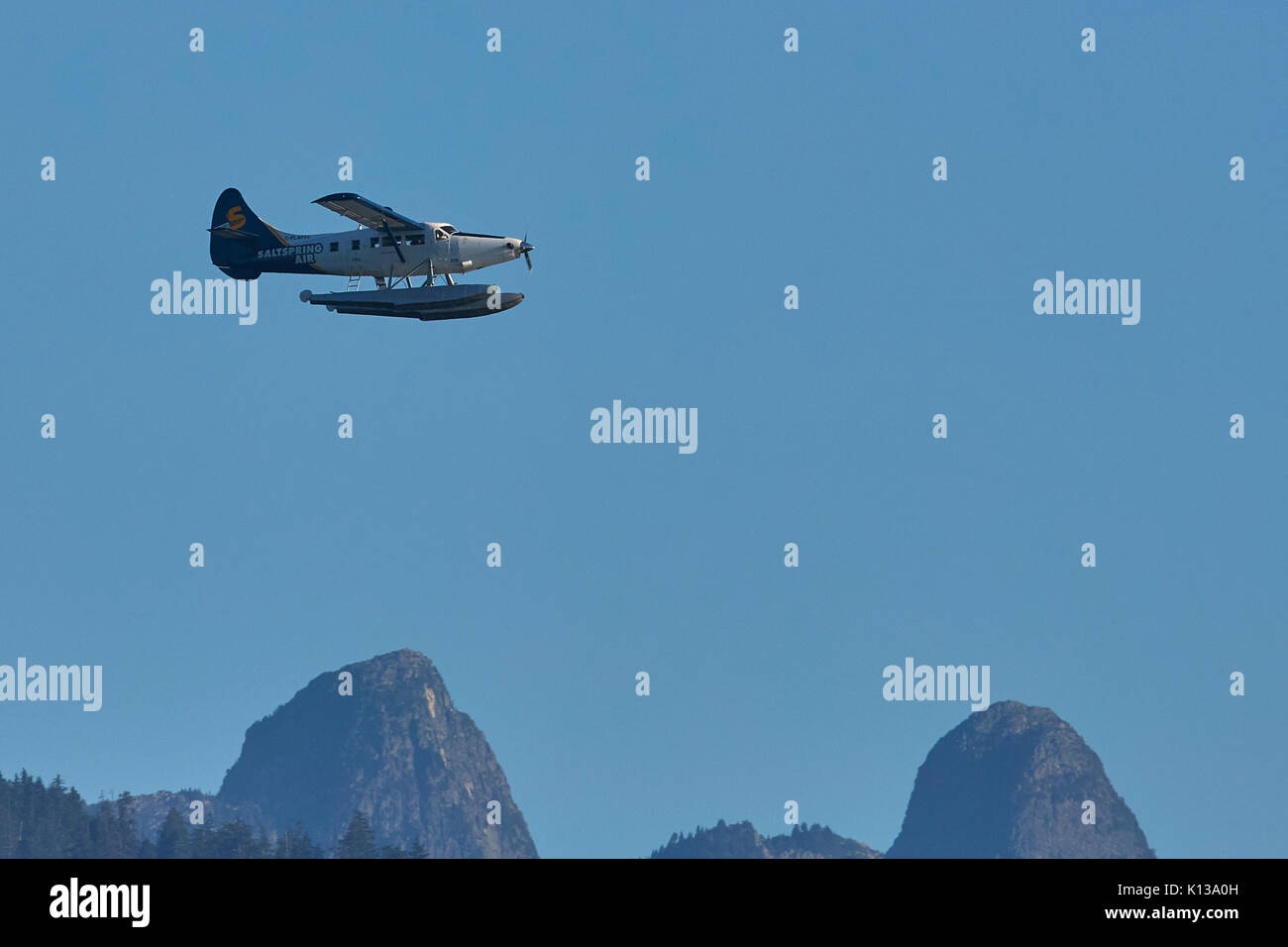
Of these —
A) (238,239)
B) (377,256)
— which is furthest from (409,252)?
(238,239)

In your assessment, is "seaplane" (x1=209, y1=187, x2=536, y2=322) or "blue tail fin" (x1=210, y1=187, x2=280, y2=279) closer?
"seaplane" (x1=209, y1=187, x2=536, y2=322)

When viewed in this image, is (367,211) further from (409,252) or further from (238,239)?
(238,239)

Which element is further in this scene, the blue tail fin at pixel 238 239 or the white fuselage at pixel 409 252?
the blue tail fin at pixel 238 239

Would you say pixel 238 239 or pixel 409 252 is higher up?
pixel 238 239

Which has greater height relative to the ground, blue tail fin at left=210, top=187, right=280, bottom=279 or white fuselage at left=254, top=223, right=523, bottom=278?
blue tail fin at left=210, top=187, right=280, bottom=279

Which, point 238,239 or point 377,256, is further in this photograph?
point 238,239
